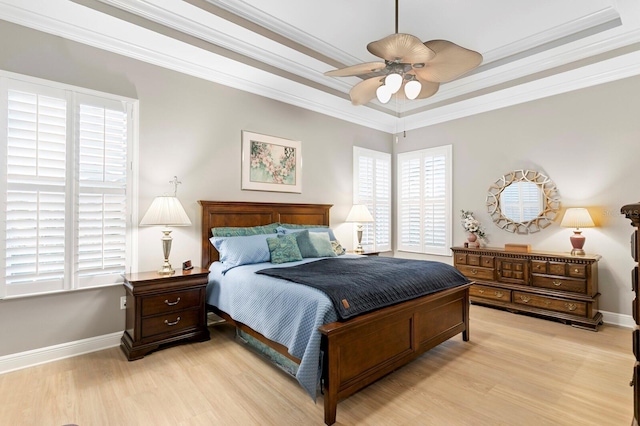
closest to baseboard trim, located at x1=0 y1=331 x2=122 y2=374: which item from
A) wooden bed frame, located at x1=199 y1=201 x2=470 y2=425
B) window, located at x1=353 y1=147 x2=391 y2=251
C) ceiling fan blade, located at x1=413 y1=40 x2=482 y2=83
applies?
wooden bed frame, located at x1=199 y1=201 x2=470 y2=425

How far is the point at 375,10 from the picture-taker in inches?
127

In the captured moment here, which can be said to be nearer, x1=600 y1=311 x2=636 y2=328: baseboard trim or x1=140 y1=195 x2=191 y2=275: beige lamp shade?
x1=140 y1=195 x2=191 y2=275: beige lamp shade

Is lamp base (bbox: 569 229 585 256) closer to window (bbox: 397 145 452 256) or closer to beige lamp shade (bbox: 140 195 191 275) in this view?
window (bbox: 397 145 452 256)

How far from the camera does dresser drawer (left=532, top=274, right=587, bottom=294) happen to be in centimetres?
360

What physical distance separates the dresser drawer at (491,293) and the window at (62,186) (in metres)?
4.32

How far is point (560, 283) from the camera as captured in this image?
3742 mm

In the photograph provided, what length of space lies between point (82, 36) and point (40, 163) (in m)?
1.22

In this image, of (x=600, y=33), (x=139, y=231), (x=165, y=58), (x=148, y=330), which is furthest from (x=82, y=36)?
(x=600, y=33)

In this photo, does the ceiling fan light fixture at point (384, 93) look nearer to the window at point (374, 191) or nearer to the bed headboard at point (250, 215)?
the bed headboard at point (250, 215)

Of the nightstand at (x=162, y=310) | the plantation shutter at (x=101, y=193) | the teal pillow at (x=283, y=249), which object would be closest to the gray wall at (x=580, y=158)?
the teal pillow at (x=283, y=249)

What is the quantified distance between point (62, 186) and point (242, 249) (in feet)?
5.45

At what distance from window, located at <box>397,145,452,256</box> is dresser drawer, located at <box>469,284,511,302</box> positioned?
0.85 metres

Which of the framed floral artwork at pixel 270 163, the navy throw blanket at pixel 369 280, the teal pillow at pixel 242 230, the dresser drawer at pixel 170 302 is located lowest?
the dresser drawer at pixel 170 302

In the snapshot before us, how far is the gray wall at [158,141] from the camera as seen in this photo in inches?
107
